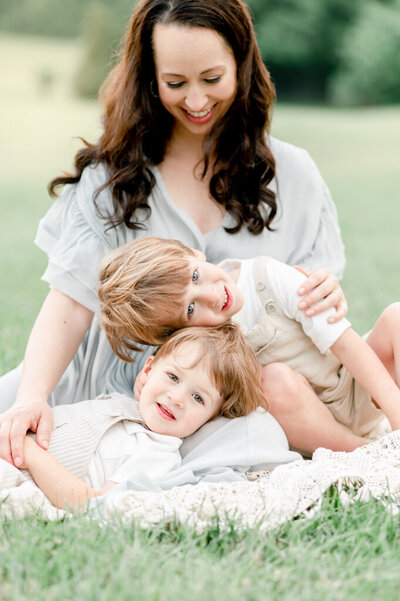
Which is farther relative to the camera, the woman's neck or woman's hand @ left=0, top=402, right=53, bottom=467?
the woman's neck

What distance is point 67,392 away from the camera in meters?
2.92

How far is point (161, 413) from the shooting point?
7.84ft

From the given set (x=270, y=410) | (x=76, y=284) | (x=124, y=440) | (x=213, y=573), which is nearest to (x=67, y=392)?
(x=76, y=284)

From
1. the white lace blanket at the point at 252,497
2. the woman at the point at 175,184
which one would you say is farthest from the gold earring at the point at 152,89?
the white lace blanket at the point at 252,497

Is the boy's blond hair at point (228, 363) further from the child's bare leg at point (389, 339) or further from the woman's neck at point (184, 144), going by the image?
the woman's neck at point (184, 144)

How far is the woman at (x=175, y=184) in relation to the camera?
272 centimetres

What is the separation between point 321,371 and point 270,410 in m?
0.26

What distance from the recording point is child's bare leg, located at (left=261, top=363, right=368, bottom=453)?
8.30ft

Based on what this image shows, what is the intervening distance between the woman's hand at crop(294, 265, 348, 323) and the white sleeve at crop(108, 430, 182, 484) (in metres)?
0.59

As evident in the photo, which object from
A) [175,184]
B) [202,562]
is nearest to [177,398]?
[202,562]

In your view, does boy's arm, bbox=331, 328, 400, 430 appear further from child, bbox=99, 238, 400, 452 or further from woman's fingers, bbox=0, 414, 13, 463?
woman's fingers, bbox=0, 414, 13, 463

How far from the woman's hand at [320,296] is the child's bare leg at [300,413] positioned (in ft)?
0.66

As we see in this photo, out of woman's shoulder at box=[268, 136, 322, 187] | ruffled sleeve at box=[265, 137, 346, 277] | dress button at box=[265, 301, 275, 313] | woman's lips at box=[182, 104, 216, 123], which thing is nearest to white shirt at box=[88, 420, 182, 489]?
dress button at box=[265, 301, 275, 313]

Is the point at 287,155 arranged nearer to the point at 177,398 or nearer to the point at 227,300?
the point at 227,300
